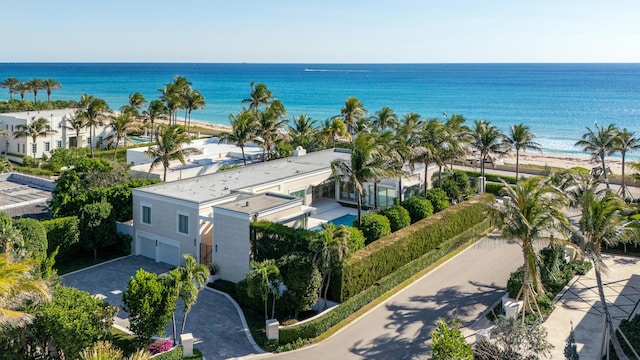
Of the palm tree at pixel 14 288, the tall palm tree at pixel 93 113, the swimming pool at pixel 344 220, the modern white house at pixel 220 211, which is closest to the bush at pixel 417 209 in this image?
the swimming pool at pixel 344 220

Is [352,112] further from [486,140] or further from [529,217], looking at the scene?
[529,217]

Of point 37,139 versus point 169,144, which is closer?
point 169,144

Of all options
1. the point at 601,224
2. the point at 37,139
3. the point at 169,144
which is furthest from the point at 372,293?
the point at 37,139

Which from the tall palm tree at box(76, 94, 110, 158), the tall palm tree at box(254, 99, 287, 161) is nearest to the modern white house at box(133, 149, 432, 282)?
the tall palm tree at box(254, 99, 287, 161)

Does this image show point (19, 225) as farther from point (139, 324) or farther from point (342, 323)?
point (342, 323)

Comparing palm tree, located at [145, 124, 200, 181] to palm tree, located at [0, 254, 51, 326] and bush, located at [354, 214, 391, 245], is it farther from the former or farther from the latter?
palm tree, located at [0, 254, 51, 326]

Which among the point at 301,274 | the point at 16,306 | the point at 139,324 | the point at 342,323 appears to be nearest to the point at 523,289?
the point at 342,323

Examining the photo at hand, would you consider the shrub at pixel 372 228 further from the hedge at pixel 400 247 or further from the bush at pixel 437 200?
the bush at pixel 437 200
